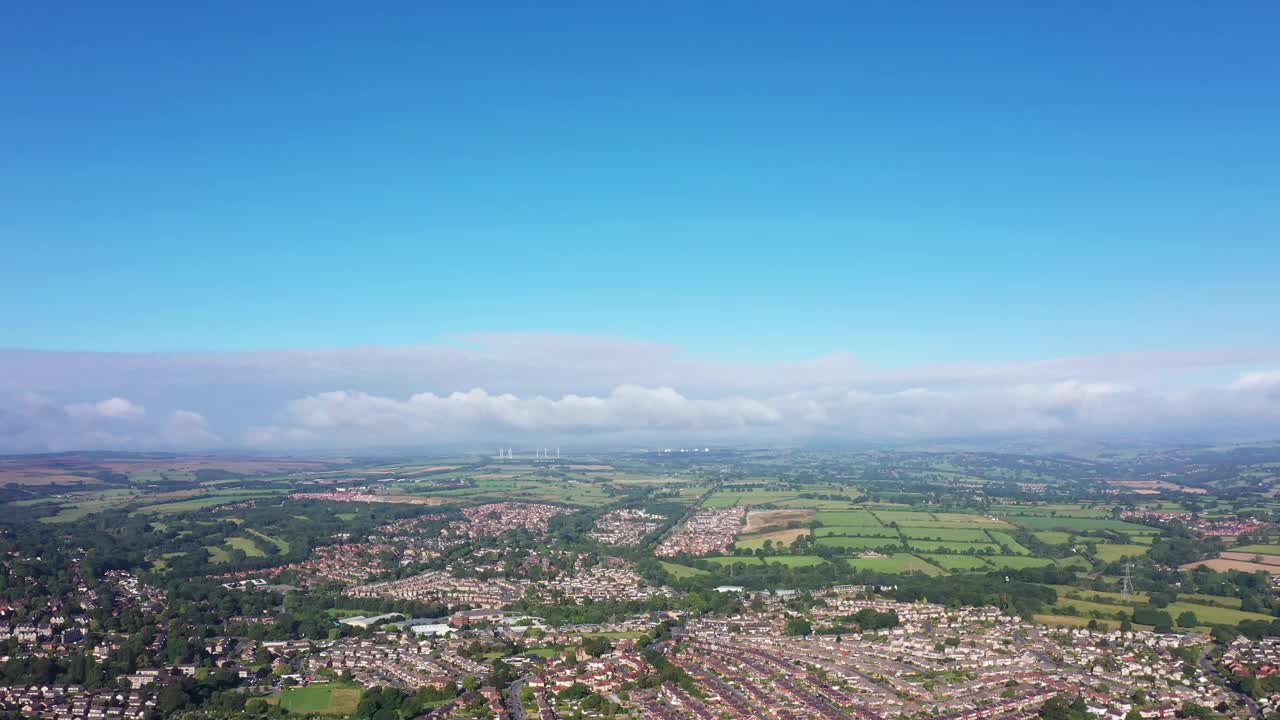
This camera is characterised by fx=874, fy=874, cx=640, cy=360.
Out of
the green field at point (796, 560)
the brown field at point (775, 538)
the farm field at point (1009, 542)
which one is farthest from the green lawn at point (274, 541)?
the farm field at point (1009, 542)

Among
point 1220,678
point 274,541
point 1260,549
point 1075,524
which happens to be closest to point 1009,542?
point 1075,524

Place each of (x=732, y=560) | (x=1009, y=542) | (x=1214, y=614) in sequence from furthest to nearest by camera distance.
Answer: (x=1009, y=542)
(x=732, y=560)
(x=1214, y=614)

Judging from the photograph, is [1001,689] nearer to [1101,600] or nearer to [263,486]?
[1101,600]

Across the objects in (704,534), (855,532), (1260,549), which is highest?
(704,534)

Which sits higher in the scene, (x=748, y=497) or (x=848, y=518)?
(x=748, y=497)

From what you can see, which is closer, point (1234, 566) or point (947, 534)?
point (1234, 566)

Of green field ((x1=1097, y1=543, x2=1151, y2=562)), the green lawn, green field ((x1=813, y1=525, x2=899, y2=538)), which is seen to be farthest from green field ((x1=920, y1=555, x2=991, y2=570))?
the green lawn

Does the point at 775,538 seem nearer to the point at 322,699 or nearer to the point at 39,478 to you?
the point at 322,699

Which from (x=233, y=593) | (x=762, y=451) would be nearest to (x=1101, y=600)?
(x=233, y=593)
